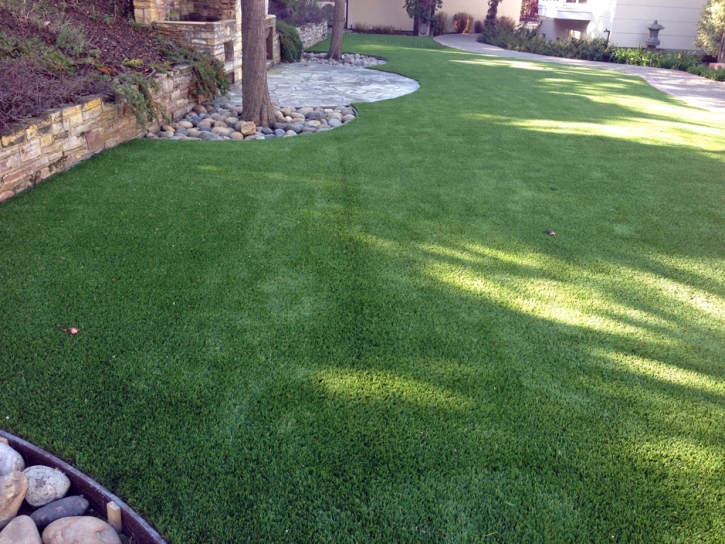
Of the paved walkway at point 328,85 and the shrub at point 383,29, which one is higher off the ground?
the shrub at point 383,29

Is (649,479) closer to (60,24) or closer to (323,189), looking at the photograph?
(323,189)

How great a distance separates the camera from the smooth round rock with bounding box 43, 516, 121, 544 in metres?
1.66

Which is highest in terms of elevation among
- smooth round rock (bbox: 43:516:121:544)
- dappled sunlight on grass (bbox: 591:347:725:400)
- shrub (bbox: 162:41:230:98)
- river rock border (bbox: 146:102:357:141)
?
shrub (bbox: 162:41:230:98)

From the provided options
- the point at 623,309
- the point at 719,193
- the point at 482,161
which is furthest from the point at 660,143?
the point at 623,309

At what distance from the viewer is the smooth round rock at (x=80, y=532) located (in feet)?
5.46

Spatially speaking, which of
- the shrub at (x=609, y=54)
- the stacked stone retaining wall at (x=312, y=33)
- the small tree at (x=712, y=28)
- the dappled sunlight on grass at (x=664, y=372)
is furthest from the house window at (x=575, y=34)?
the dappled sunlight on grass at (x=664, y=372)

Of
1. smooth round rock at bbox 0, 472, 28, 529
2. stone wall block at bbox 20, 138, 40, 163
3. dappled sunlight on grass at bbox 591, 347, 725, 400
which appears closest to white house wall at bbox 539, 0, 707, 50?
dappled sunlight on grass at bbox 591, 347, 725, 400

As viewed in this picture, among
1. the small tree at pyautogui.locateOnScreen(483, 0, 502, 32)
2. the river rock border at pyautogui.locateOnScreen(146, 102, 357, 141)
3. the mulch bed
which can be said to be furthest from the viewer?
the small tree at pyautogui.locateOnScreen(483, 0, 502, 32)

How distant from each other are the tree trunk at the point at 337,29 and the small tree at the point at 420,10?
9987mm

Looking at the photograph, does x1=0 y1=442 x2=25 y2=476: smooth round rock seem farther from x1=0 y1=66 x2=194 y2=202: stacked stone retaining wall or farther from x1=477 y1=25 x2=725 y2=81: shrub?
x1=477 y1=25 x2=725 y2=81: shrub

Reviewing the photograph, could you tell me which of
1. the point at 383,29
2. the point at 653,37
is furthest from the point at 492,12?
the point at 653,37

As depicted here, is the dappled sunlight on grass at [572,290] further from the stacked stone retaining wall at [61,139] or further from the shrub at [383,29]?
the shrub at [383,29]

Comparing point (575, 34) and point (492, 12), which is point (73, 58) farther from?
point (492, 12)

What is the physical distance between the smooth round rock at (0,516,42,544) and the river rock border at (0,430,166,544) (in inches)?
6.7
